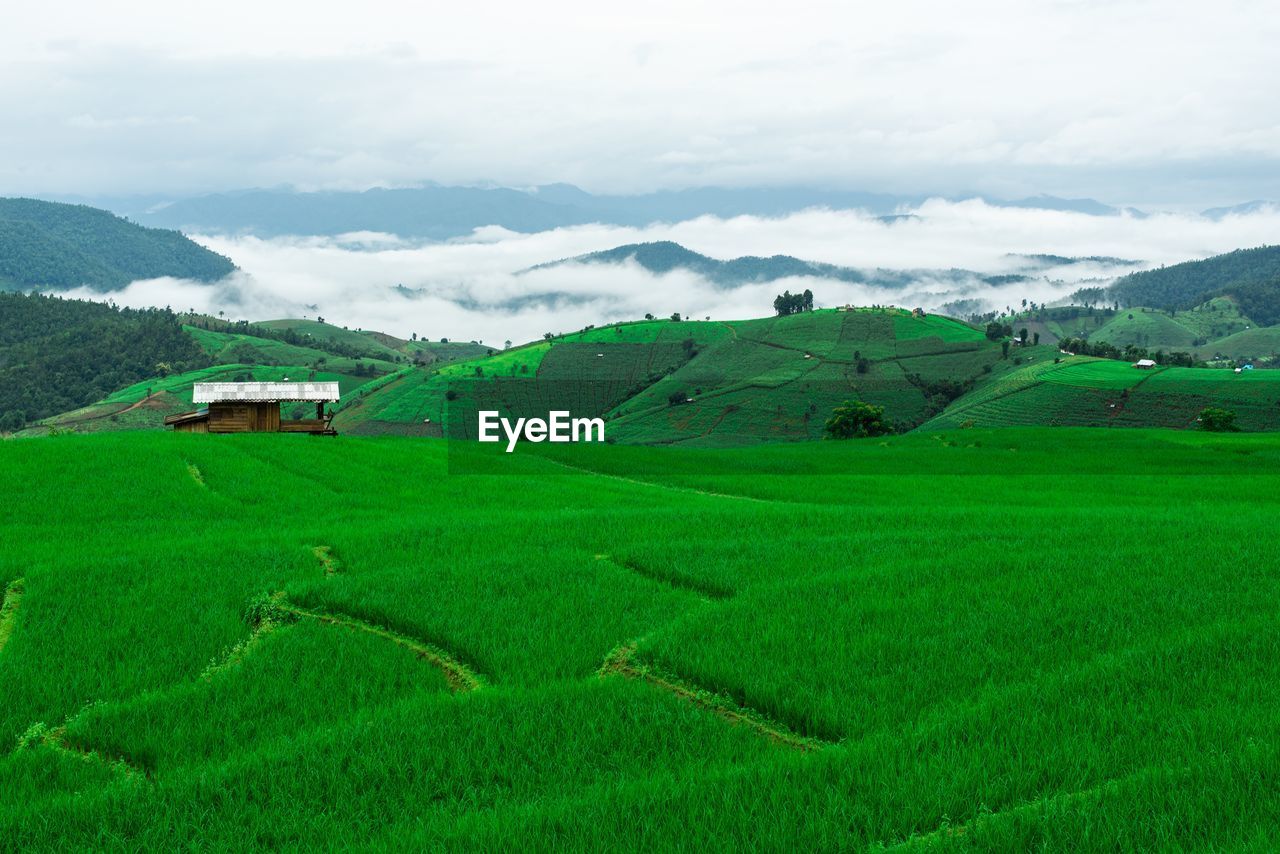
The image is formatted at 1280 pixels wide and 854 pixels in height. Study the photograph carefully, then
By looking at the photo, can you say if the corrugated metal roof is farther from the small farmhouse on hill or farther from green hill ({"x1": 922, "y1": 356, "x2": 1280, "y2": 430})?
green hill ({"x1": 922, "y1": 356, "x2": 1280, "y2": 430})

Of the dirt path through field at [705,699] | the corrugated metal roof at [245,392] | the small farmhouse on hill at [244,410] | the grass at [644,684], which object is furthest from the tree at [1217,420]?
the dirt path through field at [705,699]

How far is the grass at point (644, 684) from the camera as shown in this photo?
8.13 m

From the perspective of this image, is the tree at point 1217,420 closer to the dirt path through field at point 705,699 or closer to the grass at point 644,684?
the grass at point 644,684

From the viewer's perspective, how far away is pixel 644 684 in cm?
1132

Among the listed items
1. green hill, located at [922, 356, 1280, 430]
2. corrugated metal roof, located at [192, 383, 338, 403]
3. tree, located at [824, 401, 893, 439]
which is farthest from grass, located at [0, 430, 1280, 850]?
green hill, located at [922, 356, 1280, 430]

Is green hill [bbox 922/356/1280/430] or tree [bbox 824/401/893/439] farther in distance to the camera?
green hill [bbox 922/356/1280/430]

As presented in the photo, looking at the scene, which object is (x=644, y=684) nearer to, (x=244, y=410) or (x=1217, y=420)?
(x=244, y=410)

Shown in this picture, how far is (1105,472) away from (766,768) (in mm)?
52458

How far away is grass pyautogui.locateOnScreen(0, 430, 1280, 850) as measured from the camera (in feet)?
26.7

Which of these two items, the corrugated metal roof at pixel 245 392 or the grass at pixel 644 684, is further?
the corrugated metal roof at pixel 245 392

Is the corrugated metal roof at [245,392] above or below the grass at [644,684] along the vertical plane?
above

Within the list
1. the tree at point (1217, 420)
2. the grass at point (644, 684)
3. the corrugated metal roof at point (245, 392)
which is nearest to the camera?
A: the grass at point (644, 684)

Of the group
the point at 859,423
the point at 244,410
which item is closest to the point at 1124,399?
the point at 859,423

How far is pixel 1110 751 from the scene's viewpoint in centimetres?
890
